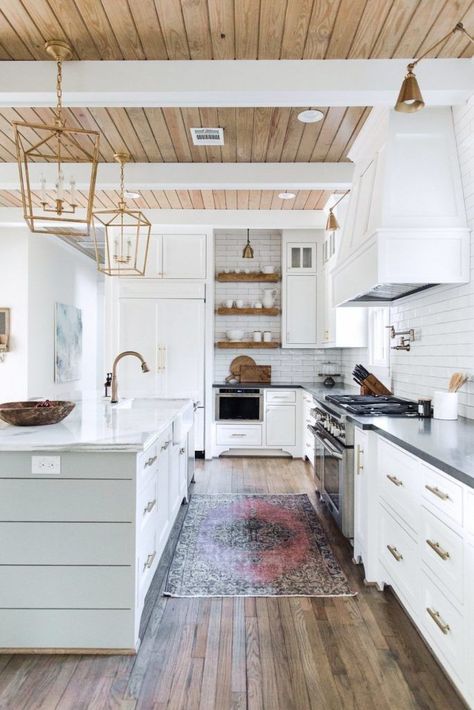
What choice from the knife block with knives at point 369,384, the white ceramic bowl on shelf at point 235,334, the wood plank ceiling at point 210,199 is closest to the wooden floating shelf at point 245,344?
the white ceramic bowl on shelf at point 235,334

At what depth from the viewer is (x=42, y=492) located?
2.06 metres

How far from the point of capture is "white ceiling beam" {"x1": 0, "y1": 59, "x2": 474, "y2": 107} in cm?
272

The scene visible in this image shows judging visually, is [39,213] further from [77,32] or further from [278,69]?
[278,69]

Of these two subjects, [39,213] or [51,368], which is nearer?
[39,213]

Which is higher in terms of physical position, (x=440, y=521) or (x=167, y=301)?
(x=167, y=301)

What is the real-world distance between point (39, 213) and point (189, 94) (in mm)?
3611

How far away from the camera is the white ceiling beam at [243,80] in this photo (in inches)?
107

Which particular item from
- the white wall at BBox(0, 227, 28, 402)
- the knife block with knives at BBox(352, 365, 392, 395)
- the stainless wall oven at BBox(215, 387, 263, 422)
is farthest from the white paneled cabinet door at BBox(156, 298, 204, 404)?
the knife block with knives at BBox(352, 365, 392, 395)

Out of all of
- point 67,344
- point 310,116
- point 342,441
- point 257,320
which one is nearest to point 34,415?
→ point 342,441

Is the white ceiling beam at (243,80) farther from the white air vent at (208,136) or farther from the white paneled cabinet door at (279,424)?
the white paneled cabinet door at (279,424)

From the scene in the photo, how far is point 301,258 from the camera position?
20.2 feet

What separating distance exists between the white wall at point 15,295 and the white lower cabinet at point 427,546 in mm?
4743

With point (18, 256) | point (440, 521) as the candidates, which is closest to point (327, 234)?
point (18, 256)

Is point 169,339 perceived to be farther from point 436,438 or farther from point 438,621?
point 438,621
